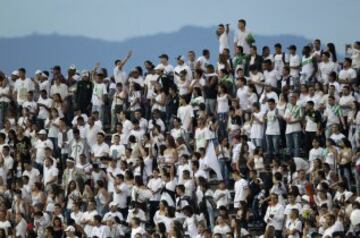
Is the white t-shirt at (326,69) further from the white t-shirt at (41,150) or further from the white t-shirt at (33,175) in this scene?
the white t-shirt at (33,175)

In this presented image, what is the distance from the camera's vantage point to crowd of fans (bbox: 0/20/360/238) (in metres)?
29.7

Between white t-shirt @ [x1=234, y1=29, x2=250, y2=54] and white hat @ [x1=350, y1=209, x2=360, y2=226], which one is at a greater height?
white t-shirt @ [x1=234, y1=29, x2=250, y2=54]

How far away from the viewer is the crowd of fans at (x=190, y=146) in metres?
29.7

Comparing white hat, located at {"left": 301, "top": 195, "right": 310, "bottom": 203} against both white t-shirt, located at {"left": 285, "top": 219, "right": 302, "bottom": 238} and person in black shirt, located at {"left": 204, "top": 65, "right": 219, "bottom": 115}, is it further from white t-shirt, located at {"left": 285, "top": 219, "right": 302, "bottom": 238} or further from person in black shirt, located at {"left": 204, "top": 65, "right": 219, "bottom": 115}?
person in black shirt, located at {"left": 204, "top": 65, "right": 219, "bottom": 115}

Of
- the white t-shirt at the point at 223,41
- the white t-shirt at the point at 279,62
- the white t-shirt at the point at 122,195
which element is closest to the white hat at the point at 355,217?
the white t-shirt at the point at 122,195

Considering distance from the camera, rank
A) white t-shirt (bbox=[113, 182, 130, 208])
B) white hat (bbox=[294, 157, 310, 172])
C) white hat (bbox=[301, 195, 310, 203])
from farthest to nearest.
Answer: white t-shirt (bbox=[113, 182, 130, 208]) → white hat (bbox=[294, 157, 310, 172]) → white hat (bbox=[301, 195, 310, 203])

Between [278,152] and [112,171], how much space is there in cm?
370

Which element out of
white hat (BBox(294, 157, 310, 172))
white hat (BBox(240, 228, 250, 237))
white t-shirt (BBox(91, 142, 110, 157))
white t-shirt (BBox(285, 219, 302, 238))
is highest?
white t-shirt (BBox(91, 142, 110, 157))

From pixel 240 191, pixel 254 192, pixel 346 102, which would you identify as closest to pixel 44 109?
pixel 240 191

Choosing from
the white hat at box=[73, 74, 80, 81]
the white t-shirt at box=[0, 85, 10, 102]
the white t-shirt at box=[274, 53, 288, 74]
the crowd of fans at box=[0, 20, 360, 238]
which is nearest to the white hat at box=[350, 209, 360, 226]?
the crowd of fans at box=[0, 20, 360, 238]

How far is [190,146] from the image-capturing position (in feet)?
108

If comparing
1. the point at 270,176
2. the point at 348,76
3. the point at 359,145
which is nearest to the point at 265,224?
→ the point at 270,176

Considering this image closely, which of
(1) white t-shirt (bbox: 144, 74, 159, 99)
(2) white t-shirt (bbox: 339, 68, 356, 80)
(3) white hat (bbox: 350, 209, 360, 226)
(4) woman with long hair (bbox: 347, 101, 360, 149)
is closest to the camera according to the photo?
(3) white hat (bbox: 350, 209, 360, 226)

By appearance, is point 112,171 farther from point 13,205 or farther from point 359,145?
point 359,145
